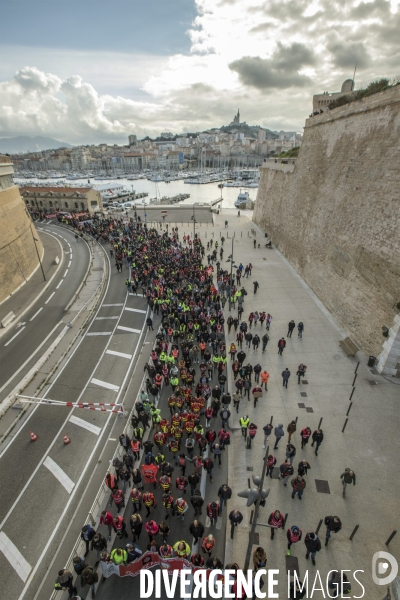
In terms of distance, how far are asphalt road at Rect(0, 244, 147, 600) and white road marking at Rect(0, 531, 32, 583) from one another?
22 millimetres

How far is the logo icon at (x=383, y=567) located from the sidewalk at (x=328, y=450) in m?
0.13

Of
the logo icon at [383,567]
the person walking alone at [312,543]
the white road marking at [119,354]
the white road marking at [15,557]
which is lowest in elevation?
the white road marking at [119,354]

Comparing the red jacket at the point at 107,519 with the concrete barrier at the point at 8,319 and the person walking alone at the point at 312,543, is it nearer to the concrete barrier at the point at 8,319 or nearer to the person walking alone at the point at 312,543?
the person walking alone at the point at 312,543

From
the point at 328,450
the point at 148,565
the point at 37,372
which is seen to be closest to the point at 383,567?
the point at 328,450

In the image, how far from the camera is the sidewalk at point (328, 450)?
7.80 meters

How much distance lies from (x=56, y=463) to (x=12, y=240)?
23.9 m

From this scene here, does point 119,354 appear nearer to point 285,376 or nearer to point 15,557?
point 285,376

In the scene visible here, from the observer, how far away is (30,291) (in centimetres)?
2592

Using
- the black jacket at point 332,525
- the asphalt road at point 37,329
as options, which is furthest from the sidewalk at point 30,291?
the black jacket at point 332,525

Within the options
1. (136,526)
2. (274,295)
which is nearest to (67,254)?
(274,295)

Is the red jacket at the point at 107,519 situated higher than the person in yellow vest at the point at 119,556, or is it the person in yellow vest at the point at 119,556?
the person in yellow vest at the point at 119,556

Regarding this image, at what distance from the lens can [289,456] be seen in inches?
374

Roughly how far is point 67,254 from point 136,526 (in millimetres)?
33411

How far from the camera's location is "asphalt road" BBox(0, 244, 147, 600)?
790 centimetres
